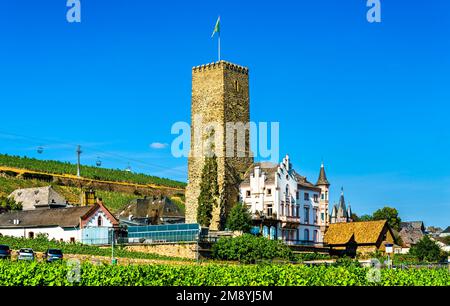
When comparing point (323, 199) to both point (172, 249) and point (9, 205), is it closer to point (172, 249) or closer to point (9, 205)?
point (172, 249)

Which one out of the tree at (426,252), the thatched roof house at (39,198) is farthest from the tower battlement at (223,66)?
the tree at (426,252)

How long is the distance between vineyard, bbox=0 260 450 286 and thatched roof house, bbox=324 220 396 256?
1745 inches

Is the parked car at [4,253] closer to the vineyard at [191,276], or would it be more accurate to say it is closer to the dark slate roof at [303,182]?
the vineyard at [191,276]

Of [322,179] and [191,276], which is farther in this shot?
[322,179]

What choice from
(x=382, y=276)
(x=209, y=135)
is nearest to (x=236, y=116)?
(x=209, y=135)

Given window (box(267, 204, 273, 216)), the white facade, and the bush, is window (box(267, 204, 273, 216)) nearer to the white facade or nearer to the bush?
the bush

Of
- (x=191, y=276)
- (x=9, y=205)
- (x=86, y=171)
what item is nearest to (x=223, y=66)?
(x=9, y=205)

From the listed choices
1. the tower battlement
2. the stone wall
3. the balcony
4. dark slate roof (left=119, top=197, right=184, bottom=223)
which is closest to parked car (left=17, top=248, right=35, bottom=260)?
the stone wall

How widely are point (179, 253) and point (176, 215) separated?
27.6m

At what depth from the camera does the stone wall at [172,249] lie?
68.8m

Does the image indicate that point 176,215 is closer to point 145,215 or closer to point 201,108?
point 145,215

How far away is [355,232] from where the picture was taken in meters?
85.4

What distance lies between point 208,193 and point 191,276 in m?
43.3
